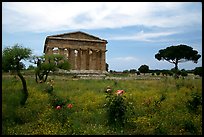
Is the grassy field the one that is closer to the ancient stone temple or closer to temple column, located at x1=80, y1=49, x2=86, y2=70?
the ancient stone temple

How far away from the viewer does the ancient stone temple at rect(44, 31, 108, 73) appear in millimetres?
46700

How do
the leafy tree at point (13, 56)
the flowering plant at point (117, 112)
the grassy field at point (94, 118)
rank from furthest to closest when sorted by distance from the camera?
the leafy tree at point (13, 56) → the flowering plant at point (117, 112) → the grassy field at point (94, 118)

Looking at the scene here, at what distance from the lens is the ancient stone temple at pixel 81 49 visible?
46.7 meters

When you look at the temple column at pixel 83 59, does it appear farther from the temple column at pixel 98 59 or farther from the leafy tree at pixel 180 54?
the leafy tree at pixel 180 54

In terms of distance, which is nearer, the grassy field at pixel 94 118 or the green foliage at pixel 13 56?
the grassy field at pixel 94 118

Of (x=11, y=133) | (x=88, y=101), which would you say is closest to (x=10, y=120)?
(x=11, y=133)

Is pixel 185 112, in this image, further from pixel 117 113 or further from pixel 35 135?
pixel 35 135

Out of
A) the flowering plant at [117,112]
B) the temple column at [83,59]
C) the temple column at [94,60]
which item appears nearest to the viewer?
the flowering plant at [117,112]

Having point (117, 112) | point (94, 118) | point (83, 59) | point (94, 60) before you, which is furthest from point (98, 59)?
point (117, 112)

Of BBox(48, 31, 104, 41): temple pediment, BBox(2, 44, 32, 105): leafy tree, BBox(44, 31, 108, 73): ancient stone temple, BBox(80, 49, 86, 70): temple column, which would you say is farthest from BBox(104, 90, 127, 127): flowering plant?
BBox(80, 49, 86, 70): temple column

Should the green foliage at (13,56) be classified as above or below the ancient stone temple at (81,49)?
below

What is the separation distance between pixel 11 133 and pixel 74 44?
39.9m

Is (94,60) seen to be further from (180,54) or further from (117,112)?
(117,112)

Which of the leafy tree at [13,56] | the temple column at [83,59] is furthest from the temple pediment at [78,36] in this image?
the leafy tree at [13,56]
